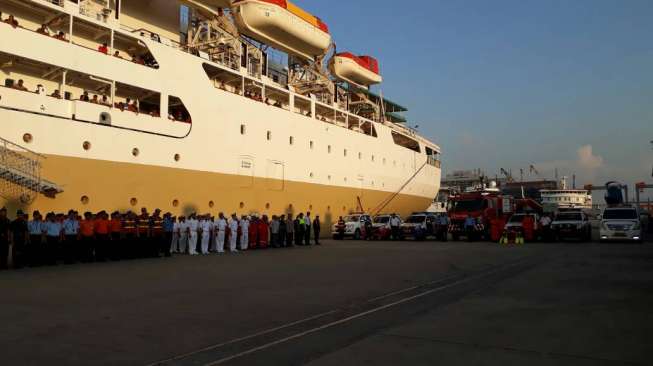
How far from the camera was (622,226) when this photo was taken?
2098cm

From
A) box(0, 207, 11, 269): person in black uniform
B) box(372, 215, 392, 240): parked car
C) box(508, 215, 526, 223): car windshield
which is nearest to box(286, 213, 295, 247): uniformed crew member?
box(372, 215, 392, 240): parked car

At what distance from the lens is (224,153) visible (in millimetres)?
19250

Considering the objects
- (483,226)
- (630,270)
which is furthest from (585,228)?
(630,270)

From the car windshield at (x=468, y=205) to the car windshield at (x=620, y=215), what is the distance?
554 cm

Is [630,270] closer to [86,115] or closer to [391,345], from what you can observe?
[391,345]

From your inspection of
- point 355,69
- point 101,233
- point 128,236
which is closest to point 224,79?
point 128,236

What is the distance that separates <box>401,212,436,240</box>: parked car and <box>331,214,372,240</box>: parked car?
2130 millimetres

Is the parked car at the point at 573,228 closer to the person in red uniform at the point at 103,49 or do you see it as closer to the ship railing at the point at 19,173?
the person in red uniform at the point at 103,49

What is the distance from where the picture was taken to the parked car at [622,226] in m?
20.8

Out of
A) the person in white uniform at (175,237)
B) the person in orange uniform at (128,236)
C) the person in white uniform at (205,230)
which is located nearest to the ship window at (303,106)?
the person in white uniform at (205,230)

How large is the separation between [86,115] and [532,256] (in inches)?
547

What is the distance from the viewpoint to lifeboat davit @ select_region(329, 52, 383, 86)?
104 ft

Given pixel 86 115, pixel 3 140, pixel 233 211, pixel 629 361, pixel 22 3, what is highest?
pixel 22 3

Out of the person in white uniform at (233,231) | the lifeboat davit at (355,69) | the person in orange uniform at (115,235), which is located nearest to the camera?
the person in orange uniform at (115,235)
